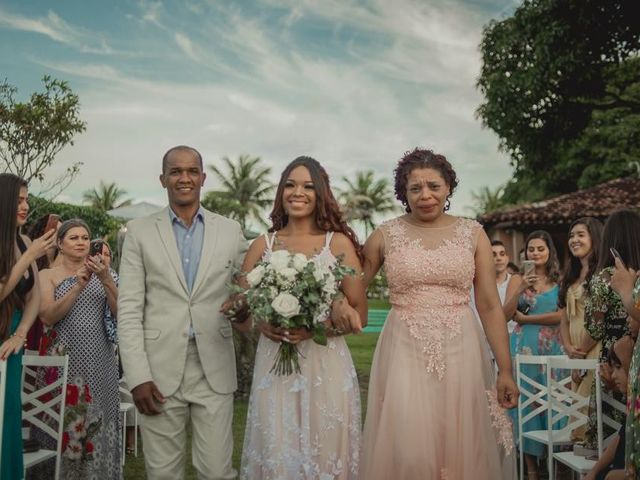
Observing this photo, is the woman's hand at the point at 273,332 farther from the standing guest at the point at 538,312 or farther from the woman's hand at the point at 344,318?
the standing guest at the point at 538,312

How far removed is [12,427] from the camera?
15.4ft

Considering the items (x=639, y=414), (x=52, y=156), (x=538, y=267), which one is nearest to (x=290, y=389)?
(x=639, y=414)

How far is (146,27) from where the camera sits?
17.1 meters

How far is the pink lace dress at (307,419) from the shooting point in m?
4.20

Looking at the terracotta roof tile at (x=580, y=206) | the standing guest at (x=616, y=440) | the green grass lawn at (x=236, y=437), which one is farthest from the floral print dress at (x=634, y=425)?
the terracotta roof tile at (x=580, y=206)

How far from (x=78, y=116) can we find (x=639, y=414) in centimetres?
1712

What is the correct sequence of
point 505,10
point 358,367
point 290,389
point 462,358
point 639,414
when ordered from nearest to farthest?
1. point 639,414
2. point 290,389
3. point 462,358
4. point 358,367
5. point 505,10

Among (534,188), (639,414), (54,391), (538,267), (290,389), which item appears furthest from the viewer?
(534,188)

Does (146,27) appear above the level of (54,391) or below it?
above

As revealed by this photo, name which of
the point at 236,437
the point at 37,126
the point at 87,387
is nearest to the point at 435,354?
the point at 87,387

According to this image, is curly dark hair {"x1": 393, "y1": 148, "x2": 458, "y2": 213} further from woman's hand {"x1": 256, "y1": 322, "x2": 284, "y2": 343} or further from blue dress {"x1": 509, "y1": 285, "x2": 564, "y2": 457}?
blue dress {"x1": 509, "y1": 285, "x2": 564, "y2": 457}

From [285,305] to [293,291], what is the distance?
10 centimetres

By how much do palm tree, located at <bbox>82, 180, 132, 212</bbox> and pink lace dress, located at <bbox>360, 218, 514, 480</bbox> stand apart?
194ft

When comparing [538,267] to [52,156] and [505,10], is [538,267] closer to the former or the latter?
[52,156]
